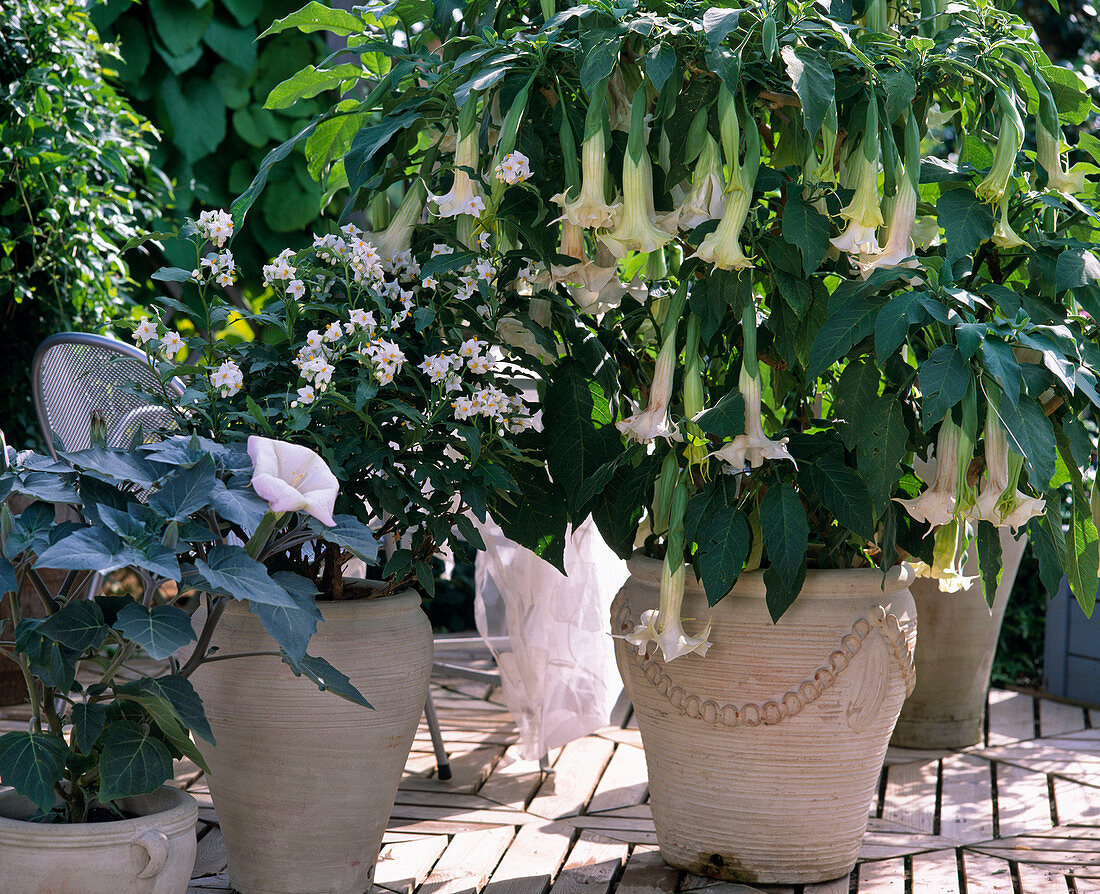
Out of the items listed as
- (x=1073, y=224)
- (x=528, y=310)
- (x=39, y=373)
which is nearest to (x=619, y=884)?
(x=528, y=310)

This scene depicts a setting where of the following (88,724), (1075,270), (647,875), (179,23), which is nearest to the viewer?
(88,724)

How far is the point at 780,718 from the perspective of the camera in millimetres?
1506

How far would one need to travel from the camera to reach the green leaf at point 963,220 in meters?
1.28

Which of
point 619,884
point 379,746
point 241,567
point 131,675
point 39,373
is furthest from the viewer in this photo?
point 131,675

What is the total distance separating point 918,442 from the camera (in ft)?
4.78

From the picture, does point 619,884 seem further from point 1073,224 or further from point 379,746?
point 1073,224

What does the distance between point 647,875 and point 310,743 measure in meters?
0.54

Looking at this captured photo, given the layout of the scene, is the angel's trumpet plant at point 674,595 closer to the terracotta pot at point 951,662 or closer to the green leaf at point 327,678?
the green leaf at point 327,678

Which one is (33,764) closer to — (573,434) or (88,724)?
(88,724)

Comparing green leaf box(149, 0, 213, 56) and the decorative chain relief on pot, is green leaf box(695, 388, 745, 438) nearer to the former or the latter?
the decorative chain relief on pot

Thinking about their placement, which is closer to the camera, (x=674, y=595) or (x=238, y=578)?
(x=238, y=578)

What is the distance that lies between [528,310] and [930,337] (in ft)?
1.68

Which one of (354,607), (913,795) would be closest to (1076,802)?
(913,795)

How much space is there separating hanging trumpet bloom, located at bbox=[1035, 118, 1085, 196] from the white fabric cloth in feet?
3.18
